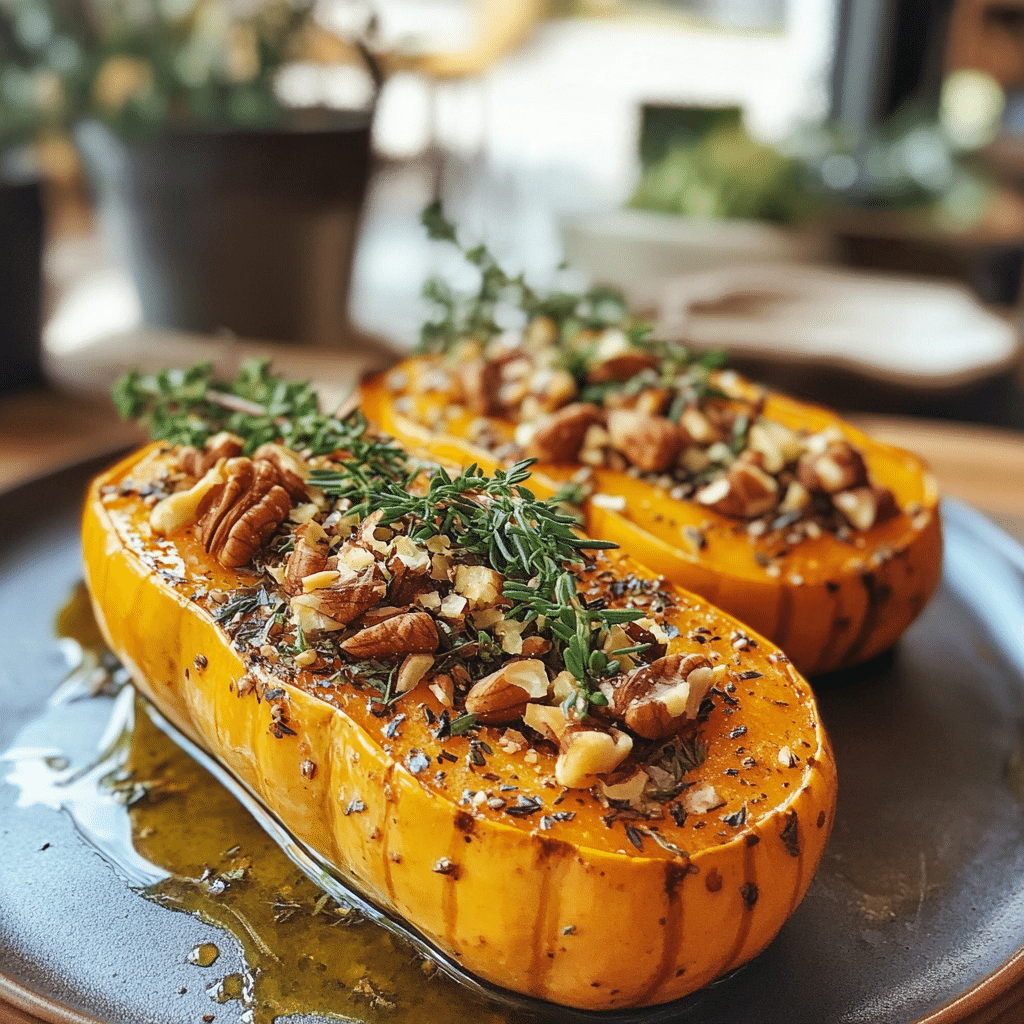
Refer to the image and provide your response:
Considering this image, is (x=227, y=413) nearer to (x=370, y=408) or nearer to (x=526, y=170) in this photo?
(x=370, y=408)

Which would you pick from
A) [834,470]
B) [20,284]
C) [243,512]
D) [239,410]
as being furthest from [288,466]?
[20,284]

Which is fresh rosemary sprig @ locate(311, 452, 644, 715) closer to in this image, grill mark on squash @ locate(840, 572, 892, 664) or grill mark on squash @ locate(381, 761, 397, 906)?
grill mark on squash @ locate(381, 761, 397, 906)

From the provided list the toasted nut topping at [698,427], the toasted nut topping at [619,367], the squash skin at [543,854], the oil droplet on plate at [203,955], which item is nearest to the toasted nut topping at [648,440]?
the toasted nut topping at [698,427]

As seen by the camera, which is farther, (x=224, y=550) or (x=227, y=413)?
(x=227, y=413)

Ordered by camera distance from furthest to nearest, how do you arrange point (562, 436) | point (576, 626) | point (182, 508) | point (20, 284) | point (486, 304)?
point (20, 284) → point (486, 304) → point (562, 436) → point (182, 508) → point (576, 626)

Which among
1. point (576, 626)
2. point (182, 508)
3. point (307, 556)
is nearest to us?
point (576, 626)

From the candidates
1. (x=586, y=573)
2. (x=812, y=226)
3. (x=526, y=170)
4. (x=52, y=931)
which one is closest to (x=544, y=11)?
(x=526, y=170)

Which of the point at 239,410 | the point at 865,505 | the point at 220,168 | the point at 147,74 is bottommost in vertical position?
the point at 865,505

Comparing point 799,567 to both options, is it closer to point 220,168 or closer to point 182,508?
point 182,508
